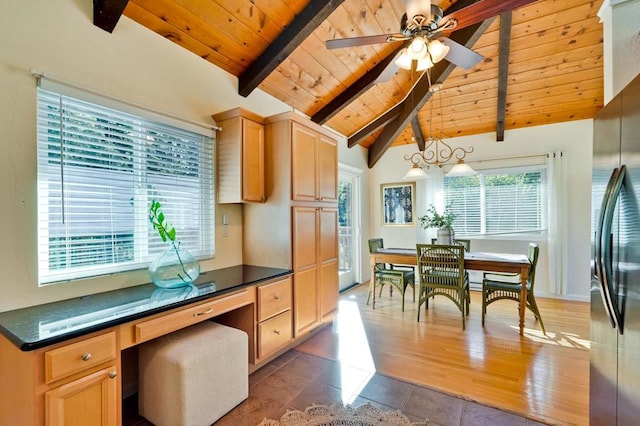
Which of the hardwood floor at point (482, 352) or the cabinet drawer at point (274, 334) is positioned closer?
the hardwood floor at point (482, 352)

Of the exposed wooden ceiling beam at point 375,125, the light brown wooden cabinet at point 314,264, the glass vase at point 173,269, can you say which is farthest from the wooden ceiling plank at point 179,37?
the exposed wooden ceiling beam at point 375,125

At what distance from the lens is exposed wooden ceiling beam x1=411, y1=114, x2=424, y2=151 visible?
4629 millimetres

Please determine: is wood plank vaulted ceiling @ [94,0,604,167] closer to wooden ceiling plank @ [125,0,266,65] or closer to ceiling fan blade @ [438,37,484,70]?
wooden ceiling plank @ [125,0,266,65]

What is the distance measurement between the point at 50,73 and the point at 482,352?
3.85 m

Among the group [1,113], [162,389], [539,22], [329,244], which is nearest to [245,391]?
[162,389]

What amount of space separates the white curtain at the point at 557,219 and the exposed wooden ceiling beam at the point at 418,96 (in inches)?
84.5

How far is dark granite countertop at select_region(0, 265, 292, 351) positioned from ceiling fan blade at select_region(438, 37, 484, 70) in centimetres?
218

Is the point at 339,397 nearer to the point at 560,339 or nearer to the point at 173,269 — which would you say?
the point at 173,269

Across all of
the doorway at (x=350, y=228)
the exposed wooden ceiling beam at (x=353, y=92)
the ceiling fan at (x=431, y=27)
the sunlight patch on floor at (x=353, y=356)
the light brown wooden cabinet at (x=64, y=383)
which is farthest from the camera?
the doorway at (x=350, y=228)

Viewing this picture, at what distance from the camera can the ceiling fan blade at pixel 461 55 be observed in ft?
6.38

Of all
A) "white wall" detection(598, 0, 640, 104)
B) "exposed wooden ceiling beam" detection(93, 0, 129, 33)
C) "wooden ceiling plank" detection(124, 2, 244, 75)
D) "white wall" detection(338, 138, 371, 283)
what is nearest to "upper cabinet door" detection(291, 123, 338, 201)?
"wooden ceiling plank" detection(124, 2, 244, 75)

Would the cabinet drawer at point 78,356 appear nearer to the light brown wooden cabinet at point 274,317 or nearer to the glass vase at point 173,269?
the glass vase at point 173,269

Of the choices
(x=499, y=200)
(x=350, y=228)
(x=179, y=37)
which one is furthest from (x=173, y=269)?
(x=499, y=200)

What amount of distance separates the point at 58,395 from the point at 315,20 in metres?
2.81
